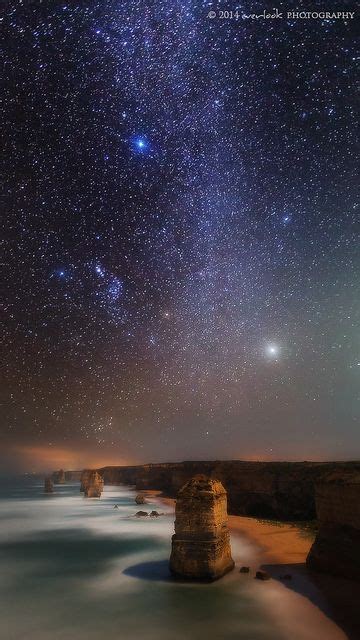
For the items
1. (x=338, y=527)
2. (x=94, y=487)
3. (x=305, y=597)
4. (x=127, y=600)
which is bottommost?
(x=94, y=487)

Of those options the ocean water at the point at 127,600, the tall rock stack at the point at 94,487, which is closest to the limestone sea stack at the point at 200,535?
the ocean water at the point at 127,600

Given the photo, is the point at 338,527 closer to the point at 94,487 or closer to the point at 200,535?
the point at 200,535

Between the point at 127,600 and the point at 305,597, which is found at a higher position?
the point at 305,597

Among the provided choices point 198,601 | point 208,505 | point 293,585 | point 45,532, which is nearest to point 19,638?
point 198,601

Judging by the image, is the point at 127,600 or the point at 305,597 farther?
the point at 127,600

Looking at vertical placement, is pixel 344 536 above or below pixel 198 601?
above

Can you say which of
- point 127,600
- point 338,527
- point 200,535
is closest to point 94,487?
point 127,600

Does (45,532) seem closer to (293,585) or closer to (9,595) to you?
(9,595)

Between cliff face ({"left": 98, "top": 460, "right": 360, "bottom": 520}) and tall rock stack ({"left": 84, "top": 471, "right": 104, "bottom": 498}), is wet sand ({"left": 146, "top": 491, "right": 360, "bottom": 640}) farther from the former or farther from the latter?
tall rock stack ({"left": 84, "top": 471, "right": 104, "bottom": 498})
